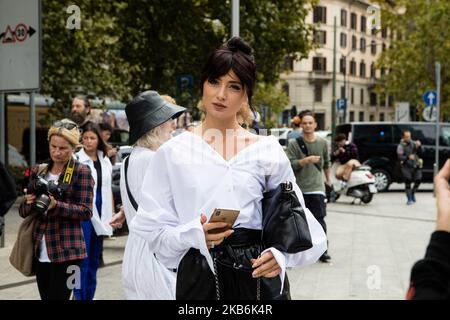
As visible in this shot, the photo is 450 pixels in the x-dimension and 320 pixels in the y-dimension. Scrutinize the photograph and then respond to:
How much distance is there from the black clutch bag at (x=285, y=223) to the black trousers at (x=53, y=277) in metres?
2.50

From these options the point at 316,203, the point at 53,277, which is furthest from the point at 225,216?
the point at 316,203

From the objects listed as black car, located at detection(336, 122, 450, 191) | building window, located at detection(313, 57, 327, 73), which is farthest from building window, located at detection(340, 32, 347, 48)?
black car, located at detection(336, 122, 450, 191)

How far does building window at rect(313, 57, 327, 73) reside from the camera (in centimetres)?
7804

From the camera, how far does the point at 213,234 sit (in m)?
2.65

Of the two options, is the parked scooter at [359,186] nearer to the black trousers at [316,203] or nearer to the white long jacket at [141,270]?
the black trousers at [316,203]

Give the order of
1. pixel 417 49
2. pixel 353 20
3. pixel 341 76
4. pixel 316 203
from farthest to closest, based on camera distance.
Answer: pixel 341 76 < pixel 353 20 < pixel 417 49 < pixel 316 203

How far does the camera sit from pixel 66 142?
5094mm

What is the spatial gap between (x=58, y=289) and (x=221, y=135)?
2437mm

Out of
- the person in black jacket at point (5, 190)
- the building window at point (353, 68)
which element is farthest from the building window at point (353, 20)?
the person in black jacket at point (5, 190)

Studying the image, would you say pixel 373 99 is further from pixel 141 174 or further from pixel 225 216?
pixel 225 216

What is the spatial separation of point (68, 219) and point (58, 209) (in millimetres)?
157

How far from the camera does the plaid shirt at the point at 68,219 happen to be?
4.92 meters

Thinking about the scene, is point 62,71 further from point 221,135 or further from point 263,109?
point 221,135
